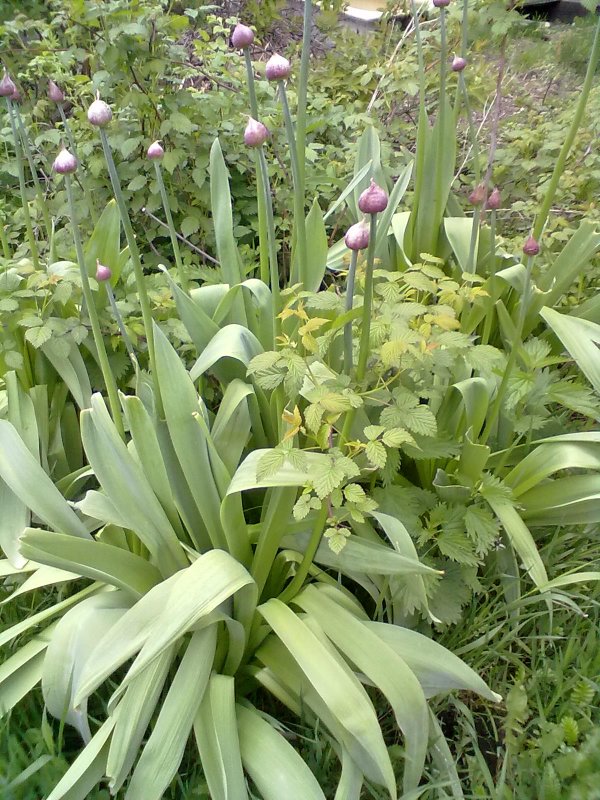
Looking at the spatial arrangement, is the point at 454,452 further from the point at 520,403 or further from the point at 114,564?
the point at 114,564

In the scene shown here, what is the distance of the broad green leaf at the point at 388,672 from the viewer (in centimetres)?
100

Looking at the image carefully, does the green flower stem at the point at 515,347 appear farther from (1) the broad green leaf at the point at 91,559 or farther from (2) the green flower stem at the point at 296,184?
(1) the broad green leaf at the point at 91,559

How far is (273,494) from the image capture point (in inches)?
47.3

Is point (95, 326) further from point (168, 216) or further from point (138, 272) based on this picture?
point (168, 216)

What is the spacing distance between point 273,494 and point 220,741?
1.42 ft

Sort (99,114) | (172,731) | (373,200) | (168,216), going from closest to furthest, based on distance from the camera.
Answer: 1. (373,200)
2. (99,114)
3. (172,731)
4. (168,216)

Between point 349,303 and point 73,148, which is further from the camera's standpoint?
point 73,148

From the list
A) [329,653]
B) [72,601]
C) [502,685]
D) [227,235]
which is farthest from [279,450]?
[227,235]

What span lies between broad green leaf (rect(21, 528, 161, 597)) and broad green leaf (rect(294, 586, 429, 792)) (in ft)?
1.07

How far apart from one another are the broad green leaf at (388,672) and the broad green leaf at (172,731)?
0.74ft

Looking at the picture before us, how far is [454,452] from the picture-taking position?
4.09 feet

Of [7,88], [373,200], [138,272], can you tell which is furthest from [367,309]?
[7,88]

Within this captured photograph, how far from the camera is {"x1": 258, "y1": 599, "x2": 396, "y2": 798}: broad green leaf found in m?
0.96

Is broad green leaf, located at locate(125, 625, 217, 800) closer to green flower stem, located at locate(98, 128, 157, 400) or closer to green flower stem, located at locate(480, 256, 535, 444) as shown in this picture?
green flower stem, located at locate(98, 128, 157, 400)
